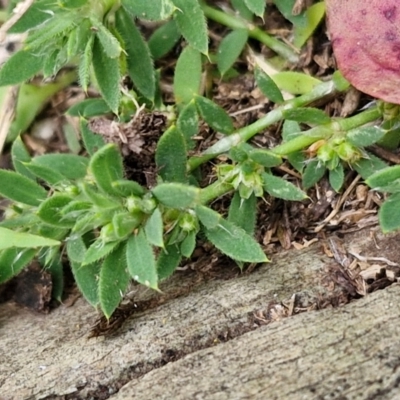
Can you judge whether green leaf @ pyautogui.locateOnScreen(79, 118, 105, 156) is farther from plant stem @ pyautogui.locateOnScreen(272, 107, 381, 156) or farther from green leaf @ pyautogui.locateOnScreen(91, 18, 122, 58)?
plant stem @ pyautogui.locateOnScreen(272, 107, 381, 156)

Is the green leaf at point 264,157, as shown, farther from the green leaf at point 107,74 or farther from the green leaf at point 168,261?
the green leaf at point 107,74

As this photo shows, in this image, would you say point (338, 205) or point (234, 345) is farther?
point (338, 205)

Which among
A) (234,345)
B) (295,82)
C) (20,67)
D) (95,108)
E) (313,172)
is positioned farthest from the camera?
(95,108)

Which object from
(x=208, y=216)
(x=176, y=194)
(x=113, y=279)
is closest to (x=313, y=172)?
(x=208, y=216)

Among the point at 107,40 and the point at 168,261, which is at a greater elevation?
the point at 107,40

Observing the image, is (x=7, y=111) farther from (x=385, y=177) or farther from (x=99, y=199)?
(x=385, y=177)

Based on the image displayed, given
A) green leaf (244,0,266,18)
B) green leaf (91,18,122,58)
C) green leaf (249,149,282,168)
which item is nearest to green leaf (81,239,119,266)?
green leaf (249,149,282,168)
